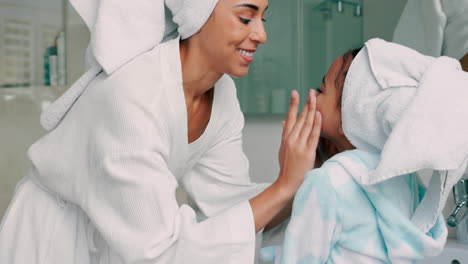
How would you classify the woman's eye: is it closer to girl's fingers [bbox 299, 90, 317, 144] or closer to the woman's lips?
the woman's lips

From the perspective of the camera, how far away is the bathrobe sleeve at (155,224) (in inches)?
36.6

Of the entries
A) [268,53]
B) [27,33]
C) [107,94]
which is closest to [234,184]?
[107,94]

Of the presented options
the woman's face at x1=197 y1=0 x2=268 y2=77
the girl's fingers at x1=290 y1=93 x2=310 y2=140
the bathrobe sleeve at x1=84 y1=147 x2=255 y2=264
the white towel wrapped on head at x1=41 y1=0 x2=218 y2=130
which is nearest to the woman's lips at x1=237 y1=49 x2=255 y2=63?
the woman's face at x1=197 y1=0 x2=268 y2=77

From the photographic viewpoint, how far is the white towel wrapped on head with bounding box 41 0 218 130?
1073 mm

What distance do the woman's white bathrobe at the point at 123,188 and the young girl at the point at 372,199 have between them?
13cm

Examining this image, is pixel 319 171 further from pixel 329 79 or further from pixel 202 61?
pixel 202 61

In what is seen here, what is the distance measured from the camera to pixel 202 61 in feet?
3.86

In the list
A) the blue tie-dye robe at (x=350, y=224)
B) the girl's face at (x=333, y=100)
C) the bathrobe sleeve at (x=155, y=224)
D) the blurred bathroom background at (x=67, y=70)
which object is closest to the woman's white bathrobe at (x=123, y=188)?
the bathrobe sleeve at (x=155, y=224)

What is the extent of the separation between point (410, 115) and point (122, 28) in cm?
65

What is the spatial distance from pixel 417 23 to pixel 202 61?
2.26ft

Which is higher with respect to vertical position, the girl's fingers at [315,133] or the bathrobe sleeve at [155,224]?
the girl's fingers at [315,133]

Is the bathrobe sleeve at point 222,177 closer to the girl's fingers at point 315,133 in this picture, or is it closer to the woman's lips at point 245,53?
the woman's lips at point 245,53

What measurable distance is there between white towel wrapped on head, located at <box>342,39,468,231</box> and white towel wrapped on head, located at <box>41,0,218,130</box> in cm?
40

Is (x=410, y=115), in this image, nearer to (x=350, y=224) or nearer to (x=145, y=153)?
(x=350, y=224)
